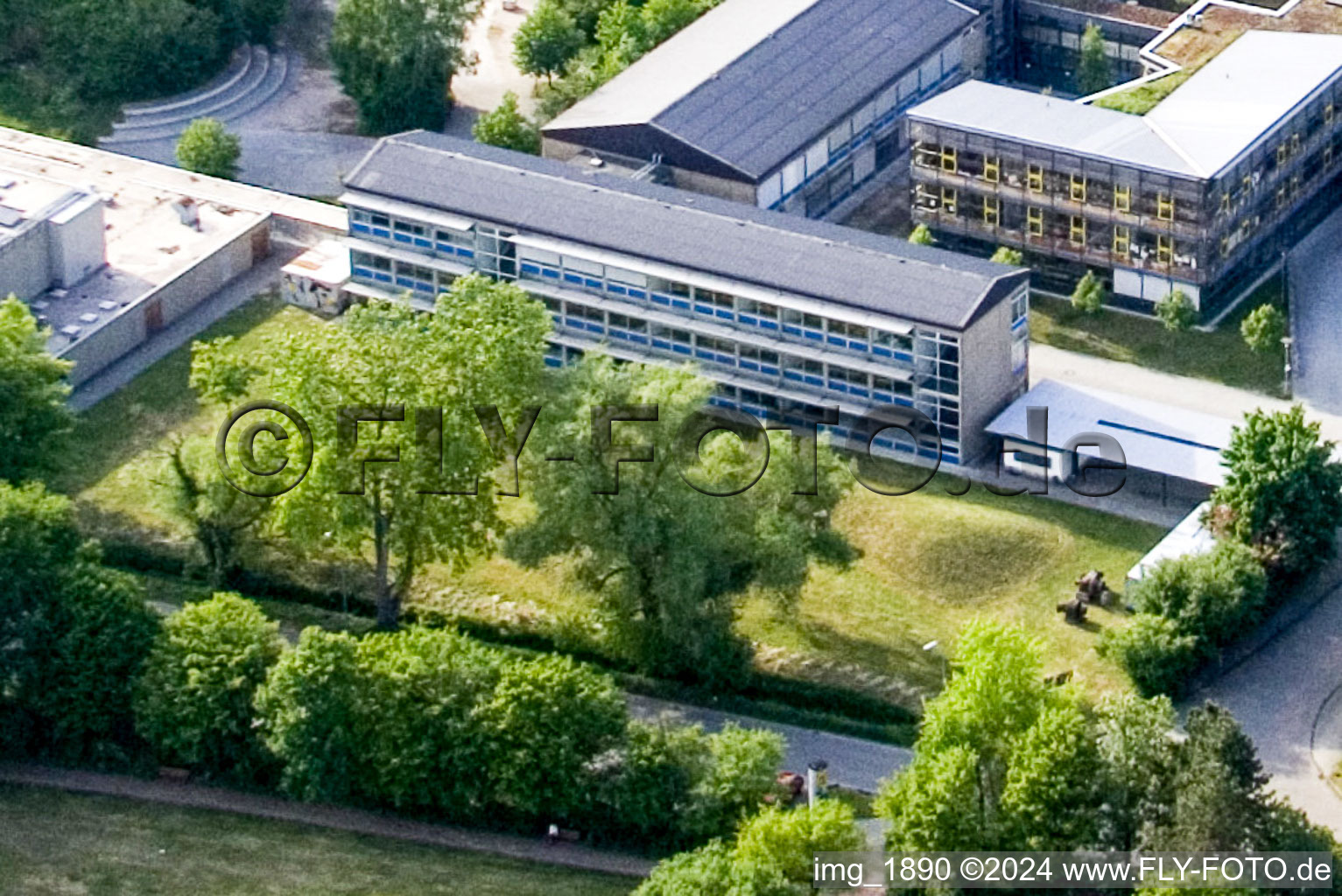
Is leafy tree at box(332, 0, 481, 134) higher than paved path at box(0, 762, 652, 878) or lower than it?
higher

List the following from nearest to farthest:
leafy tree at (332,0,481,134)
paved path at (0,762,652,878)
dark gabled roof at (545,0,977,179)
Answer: paved path at (0,762,652,878)
dark gabled roof at (545,0,977,179)
leafy tree at (332,0,481,134)

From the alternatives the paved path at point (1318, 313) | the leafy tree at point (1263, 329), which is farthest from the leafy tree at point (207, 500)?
the paved path at point (1318, 313)

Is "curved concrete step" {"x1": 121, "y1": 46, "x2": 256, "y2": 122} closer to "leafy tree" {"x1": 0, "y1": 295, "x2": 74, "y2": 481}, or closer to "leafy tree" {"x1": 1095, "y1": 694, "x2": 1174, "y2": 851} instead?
"leafy tree" {"x1": 0, "y1": 295, "x2": 74, "y2": 481}

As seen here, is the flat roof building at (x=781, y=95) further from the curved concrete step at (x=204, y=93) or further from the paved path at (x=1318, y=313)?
the curved concrete step at (x=204, y=93)

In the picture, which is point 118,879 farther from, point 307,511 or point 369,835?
point 307,511

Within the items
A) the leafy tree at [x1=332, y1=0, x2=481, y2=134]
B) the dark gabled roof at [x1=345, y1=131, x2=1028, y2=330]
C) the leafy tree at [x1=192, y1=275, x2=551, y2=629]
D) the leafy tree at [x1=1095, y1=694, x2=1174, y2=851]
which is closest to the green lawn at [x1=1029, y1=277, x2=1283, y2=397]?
the dark gabled roof at [x1=345, y1=131, x2=1028, y2=330]

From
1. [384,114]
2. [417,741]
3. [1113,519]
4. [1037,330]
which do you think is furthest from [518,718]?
[384,114]
